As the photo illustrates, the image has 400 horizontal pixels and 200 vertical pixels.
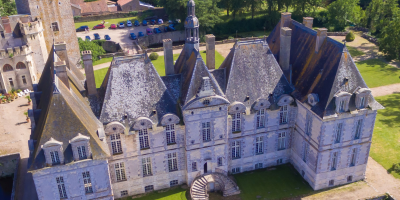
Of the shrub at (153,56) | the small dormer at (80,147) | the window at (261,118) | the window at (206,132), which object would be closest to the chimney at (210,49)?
the window at (206,132)

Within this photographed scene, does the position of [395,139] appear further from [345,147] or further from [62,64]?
[62,64]

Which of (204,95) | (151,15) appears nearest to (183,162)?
(204,95)

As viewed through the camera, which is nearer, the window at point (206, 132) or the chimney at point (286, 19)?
the window at point (206, 132)

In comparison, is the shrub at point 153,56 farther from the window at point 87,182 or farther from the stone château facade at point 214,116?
the window at point 87,182

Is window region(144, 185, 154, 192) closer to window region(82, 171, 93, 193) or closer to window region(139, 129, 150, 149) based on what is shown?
window region(139, 129, 150, 149)

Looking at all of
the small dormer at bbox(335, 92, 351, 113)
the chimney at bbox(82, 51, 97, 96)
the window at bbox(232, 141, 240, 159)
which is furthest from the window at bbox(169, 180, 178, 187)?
the small dormer at bbox(335, 92, 351, 113)
